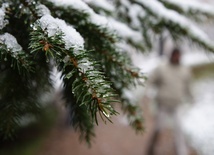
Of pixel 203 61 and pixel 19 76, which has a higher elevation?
pixel 19 76

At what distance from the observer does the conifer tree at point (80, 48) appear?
79 cm

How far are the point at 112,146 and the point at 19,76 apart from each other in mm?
5557

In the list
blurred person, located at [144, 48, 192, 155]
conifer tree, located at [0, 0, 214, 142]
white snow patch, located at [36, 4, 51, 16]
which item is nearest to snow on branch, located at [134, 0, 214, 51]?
conifer tree, located at [0, 0, 214, 142]

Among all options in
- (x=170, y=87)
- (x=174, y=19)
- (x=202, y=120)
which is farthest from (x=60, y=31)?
(x=202, y=120)

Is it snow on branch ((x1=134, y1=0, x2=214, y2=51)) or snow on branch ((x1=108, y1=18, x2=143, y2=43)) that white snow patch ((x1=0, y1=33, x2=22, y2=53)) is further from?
snow on branch ((x1=134, y1=0, x2=214, y2=51))

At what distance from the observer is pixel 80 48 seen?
2.79 ft

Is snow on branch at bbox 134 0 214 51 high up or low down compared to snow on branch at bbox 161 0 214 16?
down

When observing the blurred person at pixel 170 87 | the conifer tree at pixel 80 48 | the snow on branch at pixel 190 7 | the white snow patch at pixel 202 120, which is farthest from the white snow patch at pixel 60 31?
the white snow patch at pixel 202 120

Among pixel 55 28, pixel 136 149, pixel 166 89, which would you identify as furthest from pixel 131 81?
pixel 136 149

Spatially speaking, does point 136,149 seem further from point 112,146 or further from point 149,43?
point 149,43

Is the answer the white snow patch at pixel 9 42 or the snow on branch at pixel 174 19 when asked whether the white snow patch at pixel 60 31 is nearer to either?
the white snow patch at pixel 9 42

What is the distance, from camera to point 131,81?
110 centimetres

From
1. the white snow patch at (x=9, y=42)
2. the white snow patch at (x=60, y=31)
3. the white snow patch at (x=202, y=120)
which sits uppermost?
the white snow patch at (x=60, y=31)

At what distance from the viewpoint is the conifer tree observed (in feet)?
2.61
